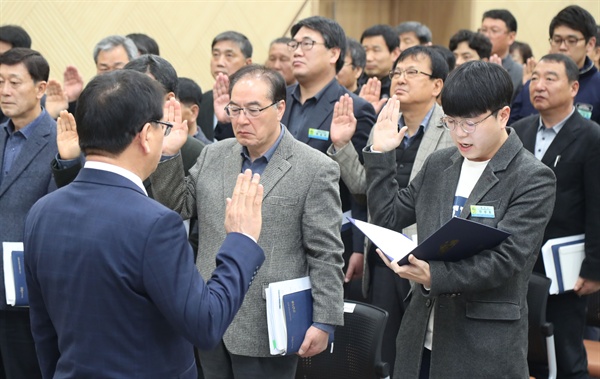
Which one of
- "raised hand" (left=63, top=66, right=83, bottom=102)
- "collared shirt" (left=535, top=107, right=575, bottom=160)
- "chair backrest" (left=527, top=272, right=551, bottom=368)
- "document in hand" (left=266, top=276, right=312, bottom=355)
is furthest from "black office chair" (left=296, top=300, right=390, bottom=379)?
"raised hand" (left=63, top=66, right=83, bottom=102)

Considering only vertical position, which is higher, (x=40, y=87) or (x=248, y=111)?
(x=248, y=111)

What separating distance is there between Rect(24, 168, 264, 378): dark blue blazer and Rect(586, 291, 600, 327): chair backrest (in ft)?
8.48

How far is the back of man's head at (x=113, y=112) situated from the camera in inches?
74.9

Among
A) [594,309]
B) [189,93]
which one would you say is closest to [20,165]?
[189,93]

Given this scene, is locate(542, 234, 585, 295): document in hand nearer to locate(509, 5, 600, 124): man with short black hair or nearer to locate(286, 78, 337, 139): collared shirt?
locate(286, 78, 337, 139): collared shirt

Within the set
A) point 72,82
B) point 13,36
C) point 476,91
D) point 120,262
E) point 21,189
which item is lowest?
point 21,189

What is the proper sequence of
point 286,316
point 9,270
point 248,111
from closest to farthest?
point 286,316
point 248,111
point 9,270

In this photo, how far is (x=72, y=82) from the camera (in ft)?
17.5

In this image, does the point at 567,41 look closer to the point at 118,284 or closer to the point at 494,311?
the point at 494,311

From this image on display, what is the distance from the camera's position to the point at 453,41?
21.1 feet

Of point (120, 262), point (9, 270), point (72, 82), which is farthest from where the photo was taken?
point (72, 82)

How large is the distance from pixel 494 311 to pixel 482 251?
21 cm

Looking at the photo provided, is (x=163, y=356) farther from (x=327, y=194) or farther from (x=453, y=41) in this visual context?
(x=453, y=41)

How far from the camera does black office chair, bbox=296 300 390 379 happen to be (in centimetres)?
304
